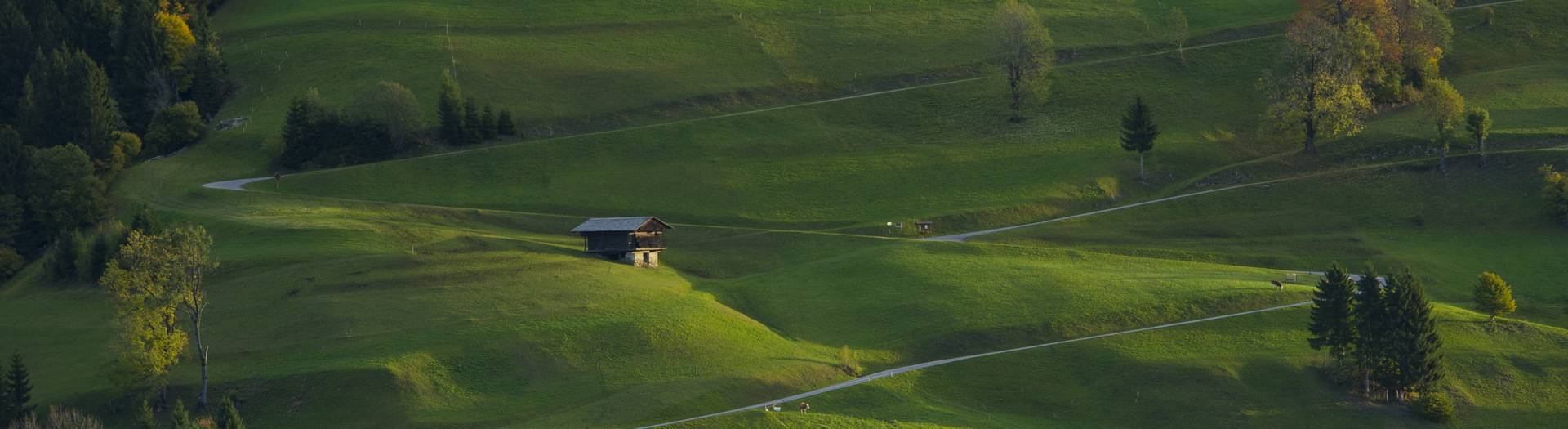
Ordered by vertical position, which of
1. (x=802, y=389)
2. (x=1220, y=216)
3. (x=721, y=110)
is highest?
(x=721, y=110)

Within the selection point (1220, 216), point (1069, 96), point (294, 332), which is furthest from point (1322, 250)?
point (294, 332)

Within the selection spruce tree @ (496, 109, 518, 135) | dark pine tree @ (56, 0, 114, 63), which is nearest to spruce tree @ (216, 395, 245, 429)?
spruce tree @ (496, 109, 518, 135)

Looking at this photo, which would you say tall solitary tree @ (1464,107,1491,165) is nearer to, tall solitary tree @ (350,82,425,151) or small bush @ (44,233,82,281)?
tall solitary tree @ (350,82,425,151)

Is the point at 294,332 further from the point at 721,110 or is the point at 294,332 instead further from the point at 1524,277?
the point at 1524,277

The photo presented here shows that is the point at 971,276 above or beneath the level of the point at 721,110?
beneath

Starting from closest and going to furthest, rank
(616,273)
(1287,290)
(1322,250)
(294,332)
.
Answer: (294,332)
(1287,290)
(616,273)
(1322,250)

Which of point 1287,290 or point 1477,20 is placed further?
point 1477,20

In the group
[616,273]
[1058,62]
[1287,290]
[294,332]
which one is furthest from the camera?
[1058,62]

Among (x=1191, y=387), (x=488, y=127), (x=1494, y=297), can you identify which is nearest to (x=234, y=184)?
(x=488, y=127)

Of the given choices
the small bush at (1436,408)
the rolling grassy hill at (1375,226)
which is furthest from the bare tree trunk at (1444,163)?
the small bush at (1436,408)
